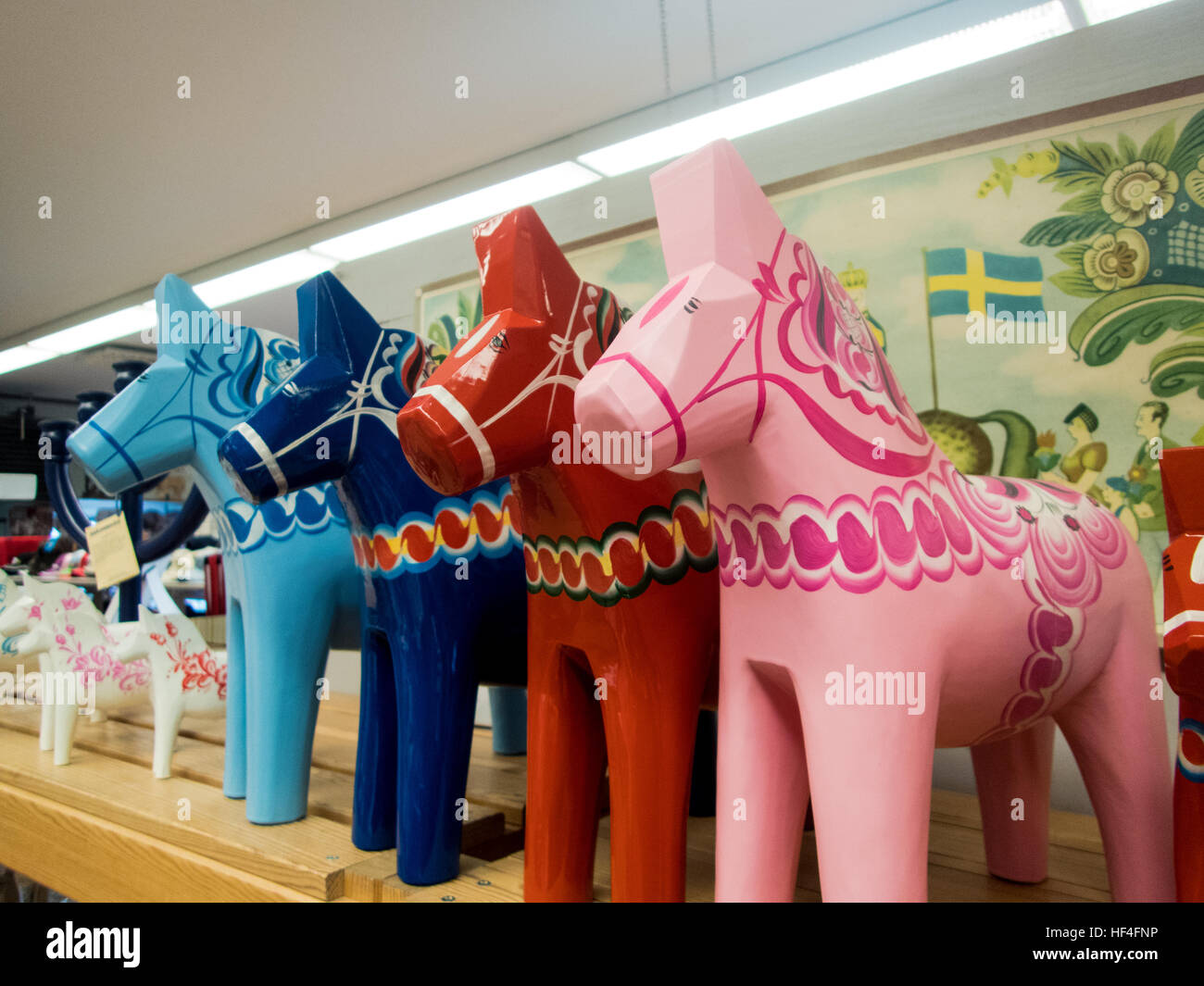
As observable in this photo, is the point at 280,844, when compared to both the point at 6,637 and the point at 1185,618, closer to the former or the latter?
the point at 1185,618

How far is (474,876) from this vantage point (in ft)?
2.64

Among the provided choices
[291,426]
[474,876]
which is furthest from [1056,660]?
[291,426]

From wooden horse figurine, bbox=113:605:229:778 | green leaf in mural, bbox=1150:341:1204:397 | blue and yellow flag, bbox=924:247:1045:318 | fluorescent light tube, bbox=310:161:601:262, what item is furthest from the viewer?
fluorescent light tube, bbox=310:161:601:262

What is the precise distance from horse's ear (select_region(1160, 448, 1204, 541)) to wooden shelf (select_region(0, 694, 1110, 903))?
0.36 m

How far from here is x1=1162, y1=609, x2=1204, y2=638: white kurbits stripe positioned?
0.49m

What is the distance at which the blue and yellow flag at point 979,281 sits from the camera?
3.50 ft

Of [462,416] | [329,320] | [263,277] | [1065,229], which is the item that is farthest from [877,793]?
[263,277]

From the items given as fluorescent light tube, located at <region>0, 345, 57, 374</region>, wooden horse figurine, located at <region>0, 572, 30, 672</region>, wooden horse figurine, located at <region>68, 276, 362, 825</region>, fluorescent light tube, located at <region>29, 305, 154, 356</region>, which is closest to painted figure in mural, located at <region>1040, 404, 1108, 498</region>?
wooden horse figurine, located at <region>68, 276, 362, 825</region>

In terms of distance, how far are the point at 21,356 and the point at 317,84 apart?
8.88ft

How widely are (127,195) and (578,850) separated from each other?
1.97 meters

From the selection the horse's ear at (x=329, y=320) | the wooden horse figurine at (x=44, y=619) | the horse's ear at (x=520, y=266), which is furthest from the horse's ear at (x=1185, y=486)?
the wooden horse figurine at (x=44, y=619)

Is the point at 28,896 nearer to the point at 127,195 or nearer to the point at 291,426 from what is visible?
the point at 127,195

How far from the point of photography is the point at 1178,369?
96 cm

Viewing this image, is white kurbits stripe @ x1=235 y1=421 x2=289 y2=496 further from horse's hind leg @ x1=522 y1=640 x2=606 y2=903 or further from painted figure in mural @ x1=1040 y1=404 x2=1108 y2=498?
painted figure in mural @ x1=1040 y1=404 x2=1108 y2=498
